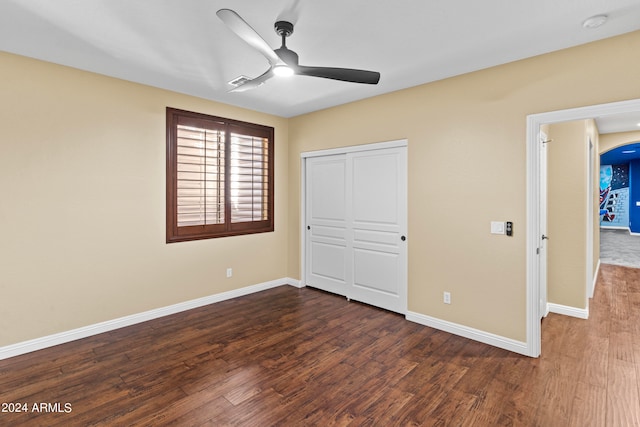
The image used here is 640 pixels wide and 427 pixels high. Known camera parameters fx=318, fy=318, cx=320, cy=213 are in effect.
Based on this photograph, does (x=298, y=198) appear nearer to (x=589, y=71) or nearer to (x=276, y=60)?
(x=276, y=60)

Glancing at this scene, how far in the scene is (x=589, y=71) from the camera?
2.57 m

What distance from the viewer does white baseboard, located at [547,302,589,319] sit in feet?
12.1

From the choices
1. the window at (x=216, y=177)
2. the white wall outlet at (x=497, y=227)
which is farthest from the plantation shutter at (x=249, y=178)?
the white wall outlet at (x=497, y=227)

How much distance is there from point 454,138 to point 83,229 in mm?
3947

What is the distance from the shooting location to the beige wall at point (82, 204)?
2.88 metres

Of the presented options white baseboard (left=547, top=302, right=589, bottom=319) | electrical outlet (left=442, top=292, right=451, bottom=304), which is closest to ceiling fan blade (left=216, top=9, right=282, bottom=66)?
electrical outlet (left=442, top=292, right=451, bottom=304)

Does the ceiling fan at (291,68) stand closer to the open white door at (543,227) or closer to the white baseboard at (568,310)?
the open white door at (543,227)

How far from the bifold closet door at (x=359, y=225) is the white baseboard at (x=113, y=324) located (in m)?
1.13

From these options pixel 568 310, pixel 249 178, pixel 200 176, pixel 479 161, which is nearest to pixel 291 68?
pixel 479 161

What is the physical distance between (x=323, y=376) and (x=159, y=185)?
2823 millimetres

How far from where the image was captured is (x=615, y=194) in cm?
1170

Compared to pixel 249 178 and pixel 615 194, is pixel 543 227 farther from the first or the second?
pixel 615 194

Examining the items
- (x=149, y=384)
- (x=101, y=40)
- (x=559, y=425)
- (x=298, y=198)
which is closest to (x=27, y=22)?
(x=101, y=40)

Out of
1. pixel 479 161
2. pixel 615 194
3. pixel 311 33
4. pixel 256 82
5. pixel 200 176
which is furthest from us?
pixel 615 194
